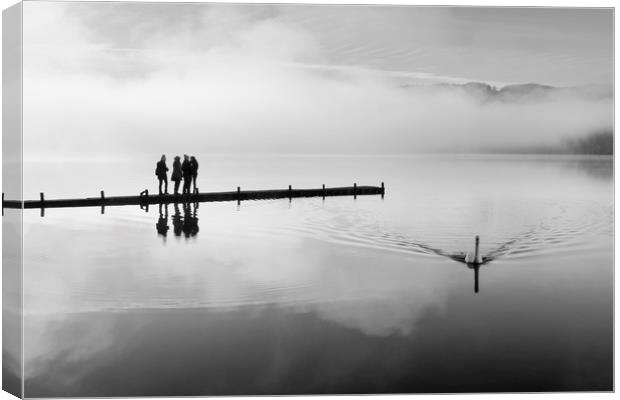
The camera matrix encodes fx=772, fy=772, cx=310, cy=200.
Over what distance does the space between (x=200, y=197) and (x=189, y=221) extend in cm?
342

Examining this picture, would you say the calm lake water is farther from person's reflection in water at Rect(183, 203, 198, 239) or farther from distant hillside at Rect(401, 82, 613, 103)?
distant hillside at Rect(401, 82, 613, 103)

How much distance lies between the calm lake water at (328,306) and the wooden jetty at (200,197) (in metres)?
3.19

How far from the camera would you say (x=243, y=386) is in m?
9.31

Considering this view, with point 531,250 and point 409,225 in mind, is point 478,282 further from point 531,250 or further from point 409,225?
point 409,225

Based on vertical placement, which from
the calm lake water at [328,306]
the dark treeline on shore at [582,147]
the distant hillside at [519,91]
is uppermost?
the distant hillside at [519,91]

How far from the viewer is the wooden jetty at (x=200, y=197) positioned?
20.3 metres

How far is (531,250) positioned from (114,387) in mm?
9303

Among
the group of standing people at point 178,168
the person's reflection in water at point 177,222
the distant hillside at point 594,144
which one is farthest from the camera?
the person's reflection in water at point 177,222

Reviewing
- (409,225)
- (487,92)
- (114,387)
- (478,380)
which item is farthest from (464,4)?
(409,225)

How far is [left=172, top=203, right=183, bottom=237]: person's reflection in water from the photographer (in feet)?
59.9

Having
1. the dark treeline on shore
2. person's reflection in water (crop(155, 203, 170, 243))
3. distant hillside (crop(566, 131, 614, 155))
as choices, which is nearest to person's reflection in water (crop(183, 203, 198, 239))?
person's reflection in water (crop(155, 203, 170, 243))

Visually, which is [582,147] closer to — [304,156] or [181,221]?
[304,156]

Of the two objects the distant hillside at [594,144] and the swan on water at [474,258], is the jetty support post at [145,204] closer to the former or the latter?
the swan on water at [474,258]

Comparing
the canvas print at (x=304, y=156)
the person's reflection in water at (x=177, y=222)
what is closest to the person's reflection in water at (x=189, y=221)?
the person's reflection in water at (x=177, y=222)
